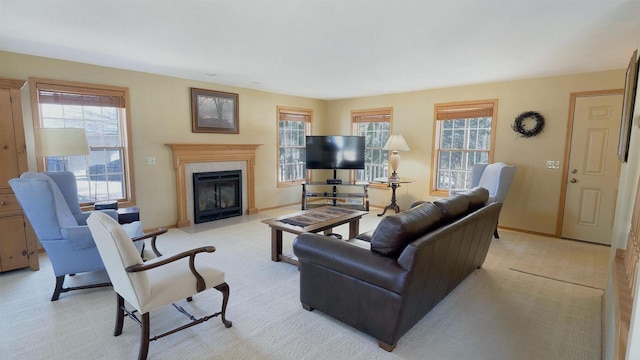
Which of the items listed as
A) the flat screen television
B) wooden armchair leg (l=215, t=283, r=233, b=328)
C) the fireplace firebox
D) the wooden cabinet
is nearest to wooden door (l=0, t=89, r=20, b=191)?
the wooden cabinet

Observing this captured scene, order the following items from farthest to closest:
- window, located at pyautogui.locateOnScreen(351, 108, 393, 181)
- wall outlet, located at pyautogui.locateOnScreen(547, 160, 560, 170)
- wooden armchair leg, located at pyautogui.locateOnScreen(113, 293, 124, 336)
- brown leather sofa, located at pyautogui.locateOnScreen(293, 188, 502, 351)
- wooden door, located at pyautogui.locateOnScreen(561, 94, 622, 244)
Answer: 1. window, located at pyautogui.locateOnScreen(351, 108, 393, 181)
2. wall outlet, located at pyautogui.locateOnScreen(547, 160, 560, 170)
3. wooden door, located at pyautogui.locateOnScreen(561, 94, 622, 244)
4. wooden armchair leg, located at pyautogui.locateOnScreen(113, 293, 124, 336)
5. brown leather sofa, located at pyautogui.locateOnScreen(293, 188, 502, 351)

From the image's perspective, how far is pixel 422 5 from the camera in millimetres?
2268

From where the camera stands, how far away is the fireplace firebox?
5.28 meters

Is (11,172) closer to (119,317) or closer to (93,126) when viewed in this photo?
(93,126)

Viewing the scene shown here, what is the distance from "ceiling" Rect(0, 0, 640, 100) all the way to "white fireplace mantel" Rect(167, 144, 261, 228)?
1210 mm

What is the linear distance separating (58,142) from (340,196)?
4.35m

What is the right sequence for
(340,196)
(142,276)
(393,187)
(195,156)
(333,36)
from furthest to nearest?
(340,196) < (393,187) < (195,156) < (333,36) < (142,276)

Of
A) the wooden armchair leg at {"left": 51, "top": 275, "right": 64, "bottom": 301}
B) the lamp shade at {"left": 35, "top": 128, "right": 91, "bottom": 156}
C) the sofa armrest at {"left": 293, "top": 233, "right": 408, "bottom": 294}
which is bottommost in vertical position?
the wooden armchair leg at {"left": 51, "top": 275, "right": 64, "bottom": 301}

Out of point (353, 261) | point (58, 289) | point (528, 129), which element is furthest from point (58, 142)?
point (528, 129)

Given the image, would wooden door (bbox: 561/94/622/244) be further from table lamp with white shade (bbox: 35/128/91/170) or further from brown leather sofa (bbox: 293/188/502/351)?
table lamp with white shade (bbox: 35/128/91/170)

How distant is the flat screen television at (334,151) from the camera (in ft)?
21.0

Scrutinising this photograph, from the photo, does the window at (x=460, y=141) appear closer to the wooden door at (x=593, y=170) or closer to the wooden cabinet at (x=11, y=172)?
the wooden door at (x=593, y=170)

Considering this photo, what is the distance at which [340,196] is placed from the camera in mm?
6230

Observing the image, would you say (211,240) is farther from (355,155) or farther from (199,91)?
(355,155)
